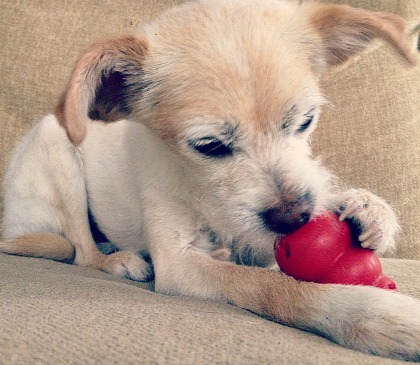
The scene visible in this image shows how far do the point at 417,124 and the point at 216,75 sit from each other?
4.71 ft

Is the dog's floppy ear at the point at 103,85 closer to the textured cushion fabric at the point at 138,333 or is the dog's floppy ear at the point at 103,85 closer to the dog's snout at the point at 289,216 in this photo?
the textured cushion fabric at the point at 138,333

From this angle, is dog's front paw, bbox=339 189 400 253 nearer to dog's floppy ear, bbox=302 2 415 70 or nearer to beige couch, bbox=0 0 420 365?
beige couch, bbox=0 0 420 365

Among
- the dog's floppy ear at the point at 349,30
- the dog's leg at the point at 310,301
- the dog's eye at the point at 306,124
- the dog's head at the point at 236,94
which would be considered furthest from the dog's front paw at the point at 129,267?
the dog's floppy ear at the point at 349,30

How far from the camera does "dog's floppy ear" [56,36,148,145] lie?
1315mm

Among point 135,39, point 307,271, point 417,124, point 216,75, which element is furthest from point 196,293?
point 417,124

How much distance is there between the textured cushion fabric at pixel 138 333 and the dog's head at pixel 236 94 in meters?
0.31

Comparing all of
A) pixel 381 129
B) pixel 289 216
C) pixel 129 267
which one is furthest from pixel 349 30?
Result: pixel 129 267

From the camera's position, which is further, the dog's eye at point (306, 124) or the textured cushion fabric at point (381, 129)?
the textured cushion fabric at point (381, 129)

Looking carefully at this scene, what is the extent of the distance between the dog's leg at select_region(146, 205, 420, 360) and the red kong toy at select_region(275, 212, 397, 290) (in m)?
0.05

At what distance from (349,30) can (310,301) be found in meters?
0.85

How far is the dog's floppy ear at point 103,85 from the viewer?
1.32m

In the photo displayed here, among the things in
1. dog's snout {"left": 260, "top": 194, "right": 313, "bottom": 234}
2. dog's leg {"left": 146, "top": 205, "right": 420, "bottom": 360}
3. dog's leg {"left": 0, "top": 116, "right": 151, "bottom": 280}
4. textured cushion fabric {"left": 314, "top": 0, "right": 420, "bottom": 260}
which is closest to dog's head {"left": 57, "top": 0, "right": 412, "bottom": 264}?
dog's snout {"left": 260, "top": 194, "right": 313, "bottom": 234}

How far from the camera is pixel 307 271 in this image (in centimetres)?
121

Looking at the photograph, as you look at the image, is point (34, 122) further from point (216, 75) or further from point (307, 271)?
point (307, 271)
